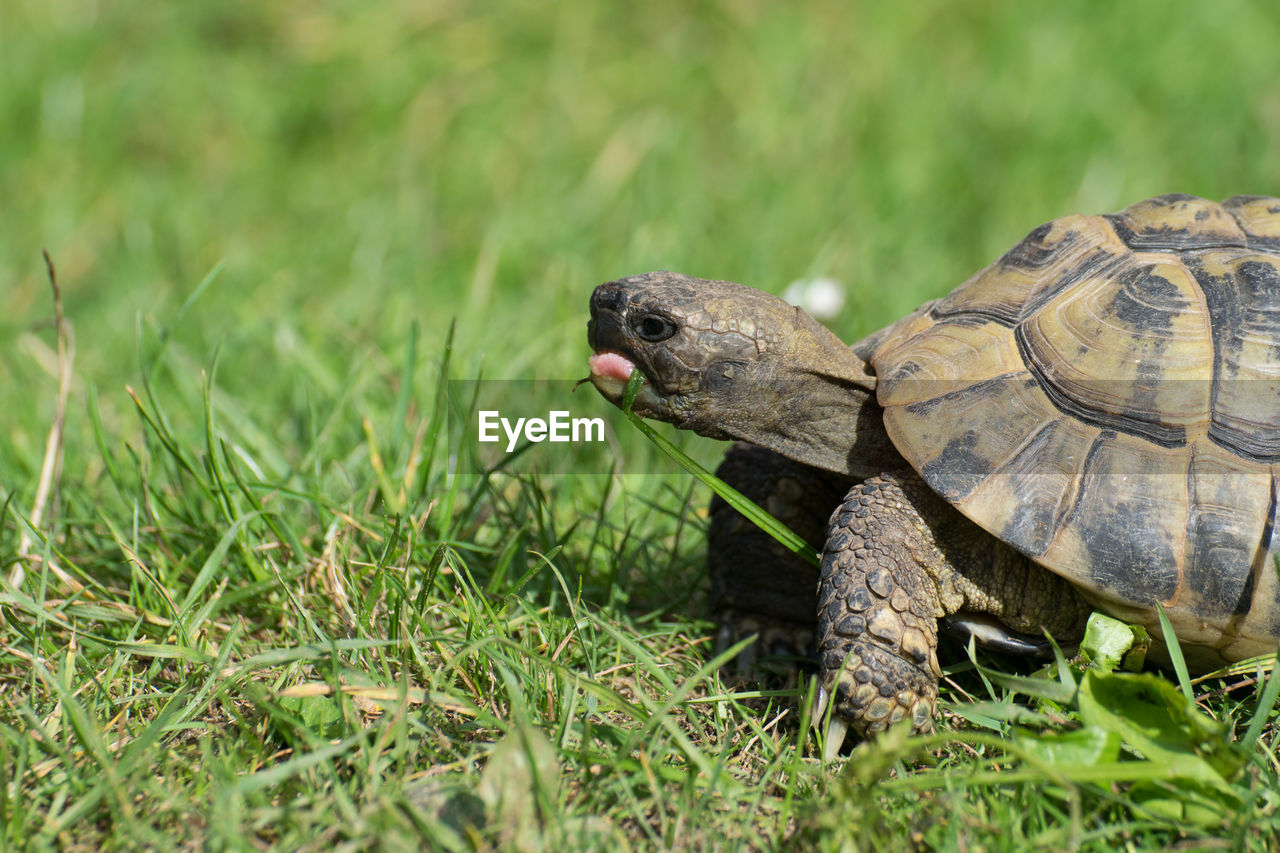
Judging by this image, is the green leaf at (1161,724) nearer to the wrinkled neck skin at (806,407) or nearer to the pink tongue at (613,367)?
the wrinkled neck skin at (806,407)

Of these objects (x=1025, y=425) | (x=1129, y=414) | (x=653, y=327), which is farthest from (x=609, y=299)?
(x=1129, y=414)

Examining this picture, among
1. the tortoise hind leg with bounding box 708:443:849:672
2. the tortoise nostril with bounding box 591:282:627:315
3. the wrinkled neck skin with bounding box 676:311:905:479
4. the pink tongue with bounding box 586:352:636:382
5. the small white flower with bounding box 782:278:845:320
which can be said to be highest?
the tortoise nostril with bounding box 591:282:627:315

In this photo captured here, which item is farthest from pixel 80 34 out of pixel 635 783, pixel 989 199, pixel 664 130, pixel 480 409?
pixel 635 783

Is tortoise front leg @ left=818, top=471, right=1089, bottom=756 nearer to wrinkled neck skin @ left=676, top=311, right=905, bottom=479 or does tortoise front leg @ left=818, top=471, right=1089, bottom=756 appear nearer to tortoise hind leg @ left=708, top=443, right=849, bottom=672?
wrinkled neck skin @ left=676, top=311, right=905, bottom=479

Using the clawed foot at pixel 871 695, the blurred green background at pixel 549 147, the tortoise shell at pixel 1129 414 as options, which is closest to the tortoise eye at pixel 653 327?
the tortoise shell at pixel 1129 414

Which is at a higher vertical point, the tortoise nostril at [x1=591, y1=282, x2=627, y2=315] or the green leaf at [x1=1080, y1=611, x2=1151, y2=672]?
the tortoise nostril at [x1=591, y1=282, x2=627, y2=315]

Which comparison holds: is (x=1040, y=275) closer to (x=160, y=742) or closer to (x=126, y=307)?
(x=160, y=742)

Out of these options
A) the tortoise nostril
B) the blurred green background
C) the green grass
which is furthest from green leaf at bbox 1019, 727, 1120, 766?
the blurred green background
